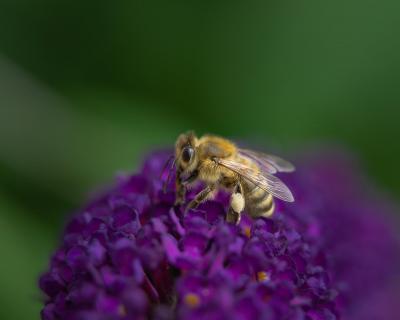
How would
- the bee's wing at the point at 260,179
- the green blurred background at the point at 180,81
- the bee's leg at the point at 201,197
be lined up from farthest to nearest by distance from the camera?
the green blurred background at the point at 180,81 → the bee's wing at the point at 260,179 → the bee's leg at the point at 201,197

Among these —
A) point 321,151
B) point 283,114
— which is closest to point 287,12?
point 283,114

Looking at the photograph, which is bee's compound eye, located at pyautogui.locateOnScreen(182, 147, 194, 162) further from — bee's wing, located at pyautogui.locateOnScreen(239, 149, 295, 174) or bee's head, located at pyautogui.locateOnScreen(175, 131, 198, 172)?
bee's wing, located at pyautogui.locateOnScreen(239, 149, 295, 174)

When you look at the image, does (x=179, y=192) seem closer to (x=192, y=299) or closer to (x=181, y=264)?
(x=181, y=264)

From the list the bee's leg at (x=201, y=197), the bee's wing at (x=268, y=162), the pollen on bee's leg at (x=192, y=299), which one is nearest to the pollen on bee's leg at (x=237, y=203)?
the bee's leg at (x=201, y=197)

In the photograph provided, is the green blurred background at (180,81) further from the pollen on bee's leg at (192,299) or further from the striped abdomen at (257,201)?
the pollen on bee's leg at (192,299)

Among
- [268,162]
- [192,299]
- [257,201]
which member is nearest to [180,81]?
→ [268,162]

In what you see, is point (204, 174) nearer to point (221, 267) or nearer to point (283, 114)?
point (221, 267)

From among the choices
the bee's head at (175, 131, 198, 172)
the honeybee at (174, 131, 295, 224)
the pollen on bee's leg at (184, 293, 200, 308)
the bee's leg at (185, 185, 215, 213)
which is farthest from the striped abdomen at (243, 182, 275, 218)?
the pollen on bee's leg at (184, 293, 200, 308)
